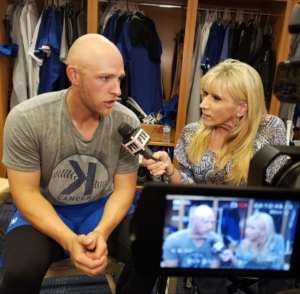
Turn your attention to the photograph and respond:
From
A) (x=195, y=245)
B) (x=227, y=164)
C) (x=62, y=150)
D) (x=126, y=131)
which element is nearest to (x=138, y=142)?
(x=126, y=131)

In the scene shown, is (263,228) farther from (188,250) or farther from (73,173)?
(73,173)

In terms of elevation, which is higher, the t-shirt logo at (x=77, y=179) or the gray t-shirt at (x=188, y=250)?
the gray t-shirt at (x=188, y=250)

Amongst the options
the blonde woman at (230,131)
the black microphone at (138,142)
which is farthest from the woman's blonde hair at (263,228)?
the blonde woman at (230,131)

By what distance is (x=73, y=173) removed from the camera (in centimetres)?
119

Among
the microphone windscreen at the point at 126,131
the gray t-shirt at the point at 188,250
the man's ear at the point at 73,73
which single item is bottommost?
the gray t-shirt at the point at 188,250

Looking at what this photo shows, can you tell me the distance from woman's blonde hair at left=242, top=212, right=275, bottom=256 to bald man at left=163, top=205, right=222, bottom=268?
52 millimetres

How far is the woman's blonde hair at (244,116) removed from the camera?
48.6 inches

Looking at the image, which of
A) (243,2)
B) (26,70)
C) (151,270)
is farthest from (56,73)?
(151,270)

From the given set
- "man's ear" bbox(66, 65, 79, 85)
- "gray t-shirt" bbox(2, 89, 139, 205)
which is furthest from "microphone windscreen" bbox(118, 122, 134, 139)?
"man's ear" bbox(66, 65, 79, 85)

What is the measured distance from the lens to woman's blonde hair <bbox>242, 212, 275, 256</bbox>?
1.66 feet

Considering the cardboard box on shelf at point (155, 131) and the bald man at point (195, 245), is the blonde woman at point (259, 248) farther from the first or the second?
the cardboard box on shelf at point (155, 131)

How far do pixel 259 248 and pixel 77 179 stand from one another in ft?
2.70

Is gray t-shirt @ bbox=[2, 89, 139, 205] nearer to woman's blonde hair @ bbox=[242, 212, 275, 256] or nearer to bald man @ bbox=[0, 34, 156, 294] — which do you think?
bald man @ bbox=[0, 34, 156, 294]

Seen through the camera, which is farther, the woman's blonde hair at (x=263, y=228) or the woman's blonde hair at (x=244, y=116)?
the woman's blonde hair at (x=244, y=116)
